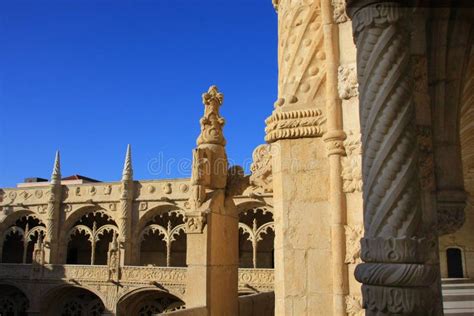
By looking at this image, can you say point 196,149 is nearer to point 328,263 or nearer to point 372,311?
point 328,263

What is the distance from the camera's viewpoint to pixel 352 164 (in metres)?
3.73

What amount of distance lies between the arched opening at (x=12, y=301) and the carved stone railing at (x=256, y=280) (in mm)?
12973

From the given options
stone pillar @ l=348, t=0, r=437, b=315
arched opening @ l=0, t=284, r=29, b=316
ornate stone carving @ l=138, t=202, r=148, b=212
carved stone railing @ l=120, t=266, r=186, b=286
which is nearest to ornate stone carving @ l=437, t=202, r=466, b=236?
stone pillar @ l=348, t=0, r=437, b=315

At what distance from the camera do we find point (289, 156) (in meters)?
4.17

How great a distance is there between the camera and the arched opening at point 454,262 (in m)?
19.4

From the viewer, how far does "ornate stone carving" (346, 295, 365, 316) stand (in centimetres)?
359

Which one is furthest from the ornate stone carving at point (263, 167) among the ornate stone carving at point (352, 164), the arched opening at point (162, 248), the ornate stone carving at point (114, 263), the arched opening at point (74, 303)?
the arched opening at point (162, 248)

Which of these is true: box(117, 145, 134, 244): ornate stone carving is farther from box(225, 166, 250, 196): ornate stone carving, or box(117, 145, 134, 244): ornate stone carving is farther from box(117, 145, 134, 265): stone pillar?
box(225, 166, 250, 196): ornate stone carving

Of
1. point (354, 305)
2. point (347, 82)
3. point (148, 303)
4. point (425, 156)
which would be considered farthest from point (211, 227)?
point (148, 303)

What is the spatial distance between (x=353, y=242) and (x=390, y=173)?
5.92ft

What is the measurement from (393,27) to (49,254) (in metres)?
25.1

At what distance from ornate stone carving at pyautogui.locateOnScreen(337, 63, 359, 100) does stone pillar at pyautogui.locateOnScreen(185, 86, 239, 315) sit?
214 centimetres

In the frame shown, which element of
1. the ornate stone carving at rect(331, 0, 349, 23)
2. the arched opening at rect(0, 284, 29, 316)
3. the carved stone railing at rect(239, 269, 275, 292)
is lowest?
the arched opening at rect(0, 284, 29, 316)

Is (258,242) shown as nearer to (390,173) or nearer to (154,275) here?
(154,275)
